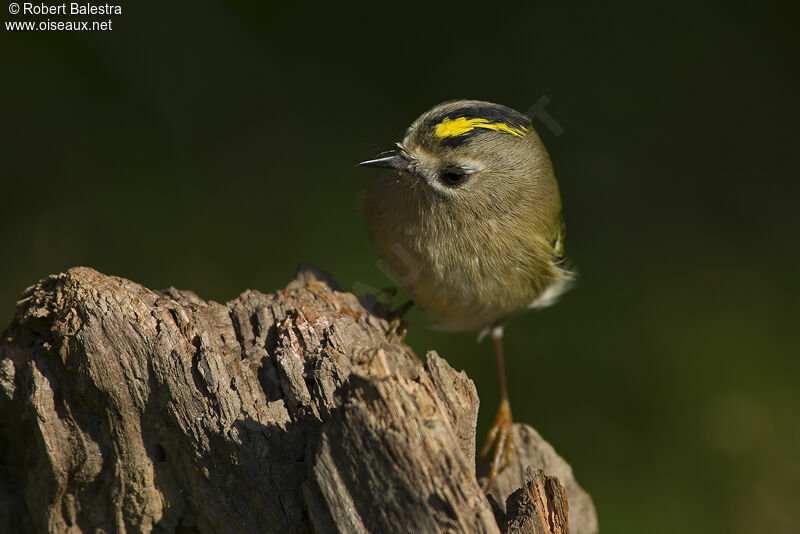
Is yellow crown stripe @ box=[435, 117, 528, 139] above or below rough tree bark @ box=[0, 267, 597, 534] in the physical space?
above

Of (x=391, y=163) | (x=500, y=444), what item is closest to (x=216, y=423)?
(x=391, y=163)

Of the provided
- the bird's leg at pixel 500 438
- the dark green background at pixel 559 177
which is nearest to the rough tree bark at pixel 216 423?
the bird's leg at pixel 500 438

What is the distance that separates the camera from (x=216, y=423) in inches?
76.7

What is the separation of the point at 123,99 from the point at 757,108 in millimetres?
3403

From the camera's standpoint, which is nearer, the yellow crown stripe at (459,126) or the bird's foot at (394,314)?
the yellow crown stripe at (459,126)

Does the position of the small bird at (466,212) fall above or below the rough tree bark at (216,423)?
above

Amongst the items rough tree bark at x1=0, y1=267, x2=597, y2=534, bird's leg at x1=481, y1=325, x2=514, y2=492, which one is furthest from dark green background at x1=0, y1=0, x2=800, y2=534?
rough tree bark at x1=0, y1=267, x2=597, y2=534

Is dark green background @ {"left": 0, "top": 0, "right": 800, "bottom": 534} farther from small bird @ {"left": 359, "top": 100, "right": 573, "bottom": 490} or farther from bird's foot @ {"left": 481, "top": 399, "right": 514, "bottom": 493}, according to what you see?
small bird @ {"left": 359, "top": 100, "right": 573, "bottom": 490}

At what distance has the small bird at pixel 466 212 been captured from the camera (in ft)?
8.62

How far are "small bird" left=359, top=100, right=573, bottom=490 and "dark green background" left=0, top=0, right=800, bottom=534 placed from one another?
40.0 inches

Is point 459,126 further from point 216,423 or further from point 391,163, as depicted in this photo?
point 216,423

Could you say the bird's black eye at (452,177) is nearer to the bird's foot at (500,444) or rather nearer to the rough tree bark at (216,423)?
the rough tree bark at (216,423)

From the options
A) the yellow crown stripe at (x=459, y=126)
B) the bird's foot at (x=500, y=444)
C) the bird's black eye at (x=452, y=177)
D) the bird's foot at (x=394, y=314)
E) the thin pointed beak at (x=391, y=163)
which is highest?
the yellow crown stripe at (x=459, y=126)

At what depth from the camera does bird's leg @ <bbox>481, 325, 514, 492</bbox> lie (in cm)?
285
